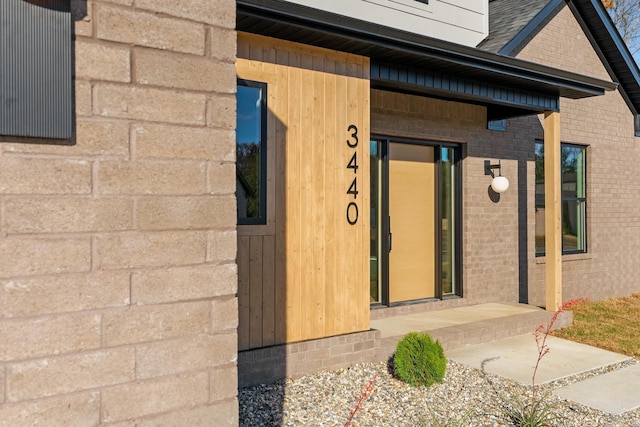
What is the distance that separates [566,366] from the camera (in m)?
5.78

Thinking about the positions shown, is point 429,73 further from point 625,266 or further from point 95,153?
point 625,266

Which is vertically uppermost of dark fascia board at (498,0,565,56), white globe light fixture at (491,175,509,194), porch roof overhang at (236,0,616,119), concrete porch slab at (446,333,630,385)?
dark fascia board at (498,0,565,56)

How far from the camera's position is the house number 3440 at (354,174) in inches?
219

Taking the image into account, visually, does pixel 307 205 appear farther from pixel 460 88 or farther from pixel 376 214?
pixel 460 88

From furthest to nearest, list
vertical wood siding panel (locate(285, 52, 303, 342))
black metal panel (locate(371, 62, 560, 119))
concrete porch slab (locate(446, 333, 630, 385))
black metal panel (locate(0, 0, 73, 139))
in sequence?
black metal panel (locate(371, 62, 560, 119)) < concrete porch slab (locate(446, 333, 630, 385)) < vertical wood siding panel (locate(285, 52, 303, 342)) < black metal panel (locate(0, 0, 73, 139))

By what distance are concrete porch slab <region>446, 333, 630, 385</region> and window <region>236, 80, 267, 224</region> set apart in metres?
2.68

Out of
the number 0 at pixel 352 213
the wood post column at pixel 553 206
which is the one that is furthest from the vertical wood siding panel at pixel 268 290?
the wood post column at pixel 553 206

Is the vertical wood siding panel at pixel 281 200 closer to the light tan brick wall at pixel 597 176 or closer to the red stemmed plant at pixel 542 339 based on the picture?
the red stemmed plant at pixel 542 339

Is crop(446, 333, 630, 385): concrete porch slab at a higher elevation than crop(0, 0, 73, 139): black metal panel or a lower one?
lower

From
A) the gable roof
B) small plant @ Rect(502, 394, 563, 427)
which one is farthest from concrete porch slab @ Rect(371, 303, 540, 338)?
the gable roof

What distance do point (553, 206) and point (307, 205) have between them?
13.0 ft

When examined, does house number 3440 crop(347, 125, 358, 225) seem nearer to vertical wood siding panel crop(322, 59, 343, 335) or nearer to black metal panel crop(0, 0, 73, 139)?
vertical wood siding panel crop(322, 59, 343, 335)

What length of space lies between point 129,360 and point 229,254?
1.56 feet

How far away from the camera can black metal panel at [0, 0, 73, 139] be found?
1.60 meters
